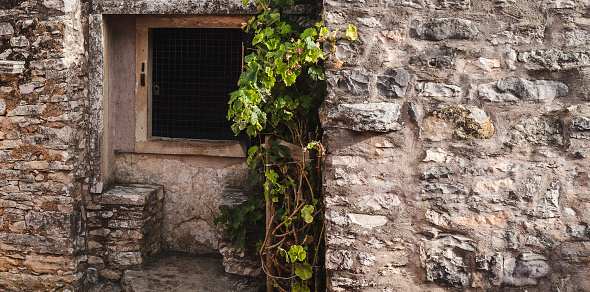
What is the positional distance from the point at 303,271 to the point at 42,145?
92.8 inches

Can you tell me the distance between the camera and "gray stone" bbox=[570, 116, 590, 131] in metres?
2.56

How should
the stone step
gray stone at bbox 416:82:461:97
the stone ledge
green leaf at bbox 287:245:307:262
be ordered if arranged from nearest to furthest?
gray stone at bbox 416:82:461:97
green leaf at bbox 287:245:307:262
the stone step
the stone ledge

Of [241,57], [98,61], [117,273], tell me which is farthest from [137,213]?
[241,57]

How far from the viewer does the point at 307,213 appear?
3.14 m

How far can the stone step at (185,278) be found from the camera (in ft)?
12.8

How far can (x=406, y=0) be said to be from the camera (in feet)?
8.67

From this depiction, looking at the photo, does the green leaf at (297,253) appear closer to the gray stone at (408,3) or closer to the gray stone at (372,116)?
the gray stone at (372,116)

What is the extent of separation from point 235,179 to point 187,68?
1.12m

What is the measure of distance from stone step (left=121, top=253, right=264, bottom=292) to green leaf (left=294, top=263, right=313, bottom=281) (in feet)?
2.57

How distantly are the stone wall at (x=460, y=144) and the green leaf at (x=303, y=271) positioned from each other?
0.48 m

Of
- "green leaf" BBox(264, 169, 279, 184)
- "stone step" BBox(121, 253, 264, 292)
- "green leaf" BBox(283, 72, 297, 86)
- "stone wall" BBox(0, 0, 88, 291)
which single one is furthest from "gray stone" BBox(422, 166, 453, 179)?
"stone wall" BBox(0, 0, 88, 291)

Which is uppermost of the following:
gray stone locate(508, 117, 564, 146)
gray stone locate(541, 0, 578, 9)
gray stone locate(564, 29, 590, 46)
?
gray stone locate(541, 0, 578, 9)

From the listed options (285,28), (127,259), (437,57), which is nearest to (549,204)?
(437,57)

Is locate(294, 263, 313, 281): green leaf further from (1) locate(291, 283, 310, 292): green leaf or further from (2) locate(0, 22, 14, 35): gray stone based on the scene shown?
(2) locate(0, 22, 14, 35): gray stone
